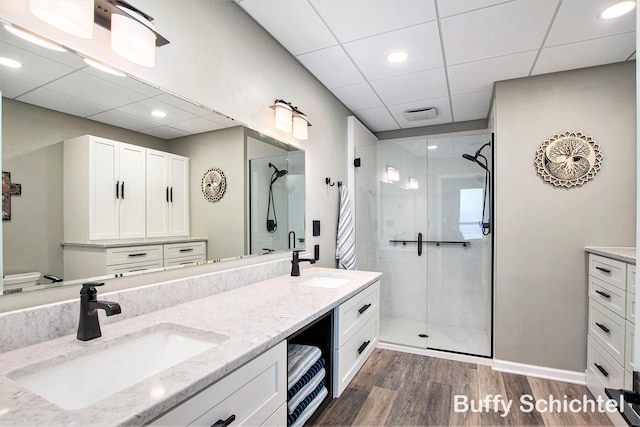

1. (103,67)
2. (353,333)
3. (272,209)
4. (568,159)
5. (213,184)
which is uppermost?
(103,67)

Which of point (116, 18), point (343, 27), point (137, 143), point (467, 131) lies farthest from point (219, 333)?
point (467, 131)

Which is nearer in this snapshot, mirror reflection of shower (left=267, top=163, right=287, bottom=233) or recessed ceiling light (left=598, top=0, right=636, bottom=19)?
Answer: recessed ceiling light (left=598, top=0, right=636, bottom=19)

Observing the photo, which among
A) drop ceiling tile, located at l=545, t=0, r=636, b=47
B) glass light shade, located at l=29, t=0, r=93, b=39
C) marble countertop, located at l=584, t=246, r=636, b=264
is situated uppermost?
drop ceiling tile, located at l=545, t=0, r=636, b=47

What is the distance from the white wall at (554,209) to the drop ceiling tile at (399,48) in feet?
2.73

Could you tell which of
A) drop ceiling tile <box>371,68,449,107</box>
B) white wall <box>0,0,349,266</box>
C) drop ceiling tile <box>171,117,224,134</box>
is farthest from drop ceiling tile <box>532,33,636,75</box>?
drop ceiling tile <box>171,117,224,134</box>

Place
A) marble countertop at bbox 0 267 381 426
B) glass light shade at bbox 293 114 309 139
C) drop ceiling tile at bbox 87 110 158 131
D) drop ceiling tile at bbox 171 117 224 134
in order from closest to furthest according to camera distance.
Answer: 1. marble countertop at bbox 0 267 381 426
2. drop ceiling tile at bbox 87 110 158 131
3. drop ceiling tile at bbox 171 117 224 134
4. glass light shade at bbox 293 114 309 139

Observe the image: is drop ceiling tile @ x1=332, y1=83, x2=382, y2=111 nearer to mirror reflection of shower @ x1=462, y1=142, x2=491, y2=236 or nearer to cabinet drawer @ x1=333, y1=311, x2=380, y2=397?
mirror reflection of shower @ x1=462, y1=142, x2=491, y2=236

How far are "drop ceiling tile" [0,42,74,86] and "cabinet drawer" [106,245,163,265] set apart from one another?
588mm

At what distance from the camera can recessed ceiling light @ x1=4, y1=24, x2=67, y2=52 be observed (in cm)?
89

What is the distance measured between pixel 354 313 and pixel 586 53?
94.6 inches

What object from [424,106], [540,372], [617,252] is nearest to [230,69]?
[424,106]

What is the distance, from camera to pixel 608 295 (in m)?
2.01

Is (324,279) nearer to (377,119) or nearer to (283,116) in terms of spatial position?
(283,116)

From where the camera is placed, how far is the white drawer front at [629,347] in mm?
1693
